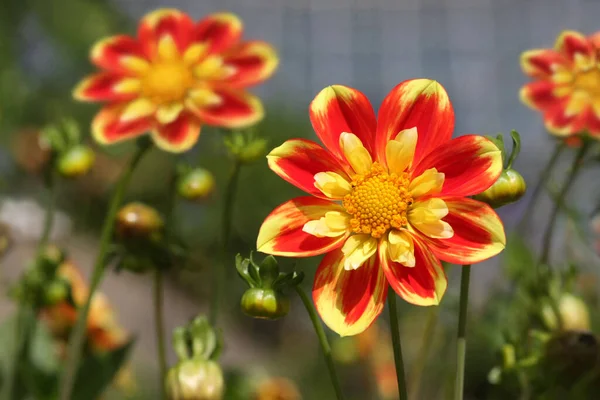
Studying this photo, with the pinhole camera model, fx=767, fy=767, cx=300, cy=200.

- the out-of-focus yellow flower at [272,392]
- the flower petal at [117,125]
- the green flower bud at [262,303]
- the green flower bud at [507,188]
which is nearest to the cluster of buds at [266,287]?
the green flower bud at [262,303]

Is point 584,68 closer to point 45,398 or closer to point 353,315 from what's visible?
point 353,315

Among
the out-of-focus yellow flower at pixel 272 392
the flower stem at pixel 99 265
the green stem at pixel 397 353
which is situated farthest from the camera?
the out-of-focus yellow flower at pixel 272 392

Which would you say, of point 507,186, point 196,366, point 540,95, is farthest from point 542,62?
point 196,366

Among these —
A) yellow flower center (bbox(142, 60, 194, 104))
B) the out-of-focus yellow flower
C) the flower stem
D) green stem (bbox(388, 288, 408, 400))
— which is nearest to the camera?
green stem (bbox(388, 288, 408, 400))

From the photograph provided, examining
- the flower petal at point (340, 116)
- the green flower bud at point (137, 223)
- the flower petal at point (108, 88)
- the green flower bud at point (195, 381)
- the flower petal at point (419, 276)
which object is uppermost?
the flower petal at point (340, 116)

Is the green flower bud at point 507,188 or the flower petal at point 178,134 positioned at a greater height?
the green flower bud at point 507,188

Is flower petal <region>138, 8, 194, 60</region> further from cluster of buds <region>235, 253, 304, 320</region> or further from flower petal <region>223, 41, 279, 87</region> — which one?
cluster of buds <region>235, 253, 304, 320</region>

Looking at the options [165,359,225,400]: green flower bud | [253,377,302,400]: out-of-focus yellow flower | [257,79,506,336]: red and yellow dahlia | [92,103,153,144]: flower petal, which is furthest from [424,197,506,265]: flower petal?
[253,377,302,400]: out-of-focus yellow flower

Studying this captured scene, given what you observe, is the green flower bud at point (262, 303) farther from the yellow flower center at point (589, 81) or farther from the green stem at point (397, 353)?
the yellow flower center at point (589, 81)
